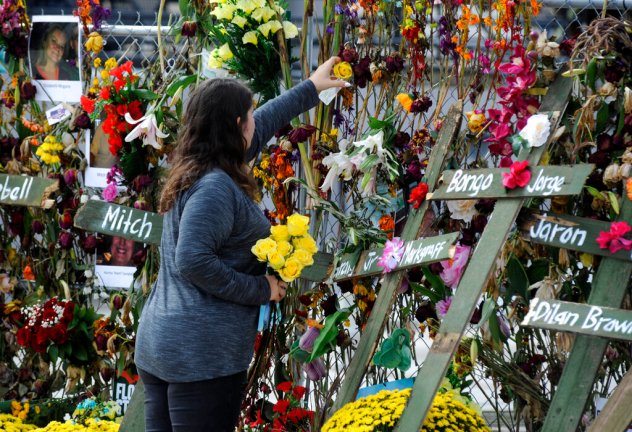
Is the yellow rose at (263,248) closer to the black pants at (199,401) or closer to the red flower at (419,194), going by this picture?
the black pants at (199,401)

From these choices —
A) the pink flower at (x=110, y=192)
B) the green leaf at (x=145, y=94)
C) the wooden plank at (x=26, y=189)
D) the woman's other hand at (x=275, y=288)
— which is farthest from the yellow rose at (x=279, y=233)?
the wooden plank at (x=26, y=189)

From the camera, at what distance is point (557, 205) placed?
2.73 meters

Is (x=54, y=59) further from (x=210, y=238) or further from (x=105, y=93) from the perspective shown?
(x=210, y=238)

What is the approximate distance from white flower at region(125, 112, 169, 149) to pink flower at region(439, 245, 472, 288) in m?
1.06

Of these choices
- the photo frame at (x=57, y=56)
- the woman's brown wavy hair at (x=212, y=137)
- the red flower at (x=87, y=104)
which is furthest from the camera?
the photo frame at (x=57, y=56)

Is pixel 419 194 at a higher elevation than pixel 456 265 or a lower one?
higher

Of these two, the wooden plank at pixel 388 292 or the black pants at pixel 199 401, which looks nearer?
the black pants at pixel 199 401

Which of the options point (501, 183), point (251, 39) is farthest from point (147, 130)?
point (501, 183)

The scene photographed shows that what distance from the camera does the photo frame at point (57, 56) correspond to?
368 cm

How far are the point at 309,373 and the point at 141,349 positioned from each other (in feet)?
2.63

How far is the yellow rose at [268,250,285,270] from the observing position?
8.04 ft

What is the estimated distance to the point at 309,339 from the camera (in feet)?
9.88

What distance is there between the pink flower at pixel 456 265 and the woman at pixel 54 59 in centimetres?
172

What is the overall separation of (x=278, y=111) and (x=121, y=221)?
73cm
